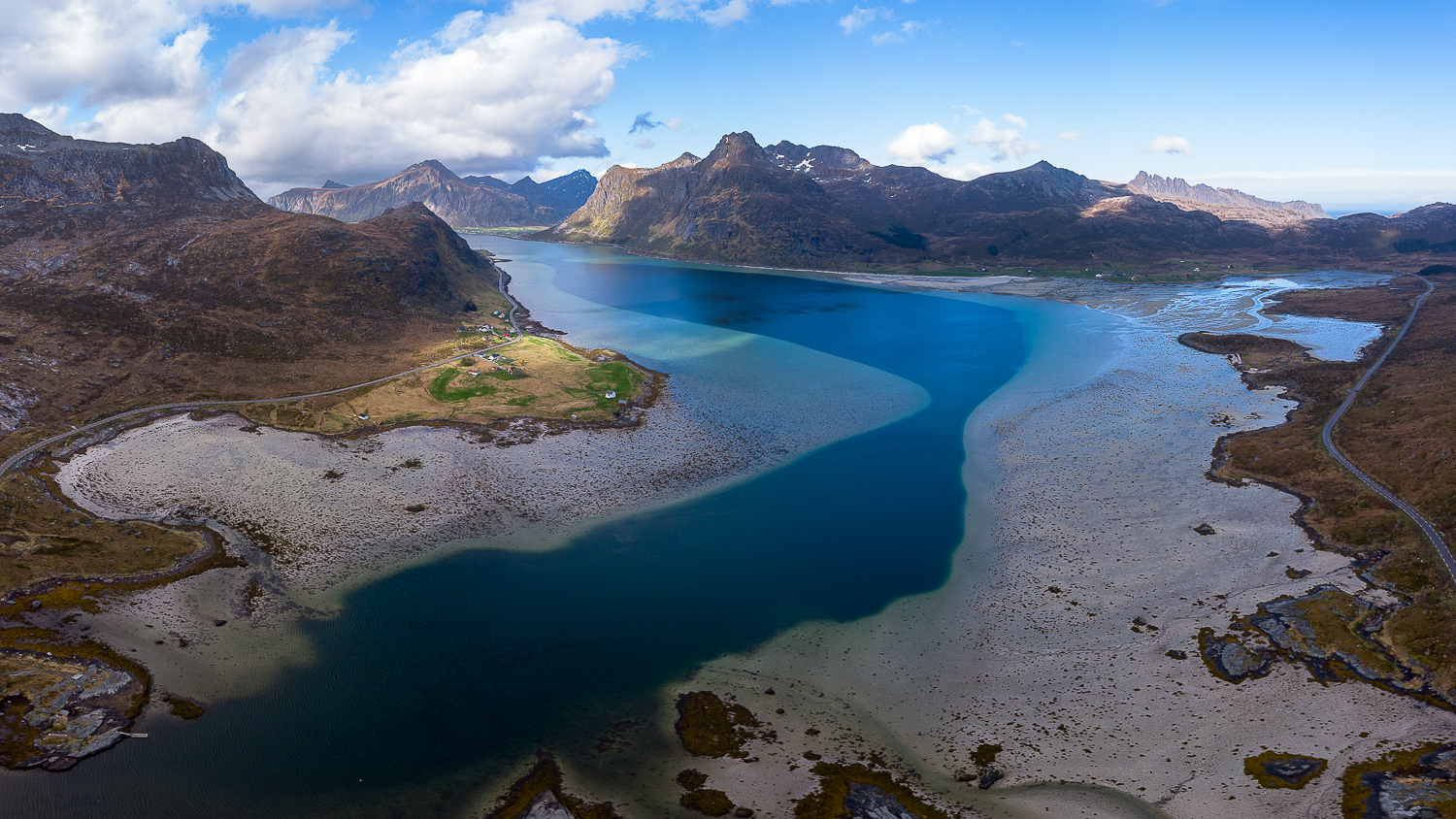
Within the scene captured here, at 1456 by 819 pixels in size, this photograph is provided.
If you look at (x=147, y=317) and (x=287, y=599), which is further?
(x=147, y=317)

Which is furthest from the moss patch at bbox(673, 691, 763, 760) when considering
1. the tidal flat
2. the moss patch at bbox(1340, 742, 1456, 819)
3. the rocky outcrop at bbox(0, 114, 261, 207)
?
the rocky outcrop at bbox(0, 114, 261, 207)

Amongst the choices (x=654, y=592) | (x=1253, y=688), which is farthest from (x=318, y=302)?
(x=1253, y=688)

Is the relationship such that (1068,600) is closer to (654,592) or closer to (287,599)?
(654,592)

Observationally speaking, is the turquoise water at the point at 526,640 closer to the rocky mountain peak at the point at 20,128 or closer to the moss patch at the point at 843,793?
the moss patch at the point at 843,793

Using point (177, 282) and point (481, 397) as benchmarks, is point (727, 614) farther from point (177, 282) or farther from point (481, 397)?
point (177, 282)

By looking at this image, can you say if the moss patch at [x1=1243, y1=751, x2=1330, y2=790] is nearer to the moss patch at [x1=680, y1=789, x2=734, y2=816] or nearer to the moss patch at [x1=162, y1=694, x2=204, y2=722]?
the moss patch at [x1=680, y1=789, x2=734, y2=816]

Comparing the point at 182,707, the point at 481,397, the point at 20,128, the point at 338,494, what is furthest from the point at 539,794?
the point at 20,128

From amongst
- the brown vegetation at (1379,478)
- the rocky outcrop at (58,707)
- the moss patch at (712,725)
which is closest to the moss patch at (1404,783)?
the brown vegetation at (1379,478)

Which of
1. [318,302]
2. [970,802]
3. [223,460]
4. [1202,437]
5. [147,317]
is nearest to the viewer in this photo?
[970,802]
